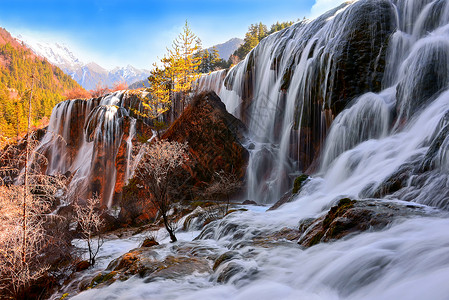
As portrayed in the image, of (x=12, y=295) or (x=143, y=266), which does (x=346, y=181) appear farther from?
(x=12, y=295)

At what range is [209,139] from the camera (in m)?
18.1

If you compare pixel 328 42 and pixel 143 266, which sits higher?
pixel 328 42

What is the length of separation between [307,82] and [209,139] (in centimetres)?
708

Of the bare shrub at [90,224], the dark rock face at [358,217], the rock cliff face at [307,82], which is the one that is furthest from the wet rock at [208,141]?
the dark rock face at [358,217]

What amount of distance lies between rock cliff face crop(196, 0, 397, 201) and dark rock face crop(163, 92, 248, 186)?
1254 mm

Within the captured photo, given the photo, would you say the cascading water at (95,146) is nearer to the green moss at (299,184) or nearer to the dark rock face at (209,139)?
the dark rock face at (209,139)

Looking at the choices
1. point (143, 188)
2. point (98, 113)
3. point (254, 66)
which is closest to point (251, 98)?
point (254, 66)

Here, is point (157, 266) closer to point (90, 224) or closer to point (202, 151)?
point (90, 224)

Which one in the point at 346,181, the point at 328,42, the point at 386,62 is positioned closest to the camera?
the point at 346,181

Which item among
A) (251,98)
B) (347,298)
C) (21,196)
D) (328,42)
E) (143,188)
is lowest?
(143,188)

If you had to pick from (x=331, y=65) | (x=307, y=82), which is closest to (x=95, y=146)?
(x=307, y=82)

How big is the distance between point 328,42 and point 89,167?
26161 millimetres

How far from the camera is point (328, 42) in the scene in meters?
14.3

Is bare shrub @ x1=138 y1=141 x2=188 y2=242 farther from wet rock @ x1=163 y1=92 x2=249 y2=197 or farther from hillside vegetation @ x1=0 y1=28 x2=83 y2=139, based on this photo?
hillside vegetation @ x1=0 y1=28 x2=83 y2=139
